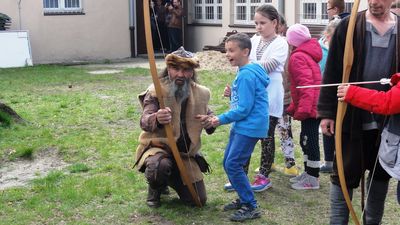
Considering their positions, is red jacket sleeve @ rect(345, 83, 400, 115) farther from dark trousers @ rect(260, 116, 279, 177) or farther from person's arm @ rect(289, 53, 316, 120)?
dark trousers @ rect(260, 116, 279, 177)

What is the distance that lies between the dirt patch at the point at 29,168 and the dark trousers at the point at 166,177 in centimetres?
157

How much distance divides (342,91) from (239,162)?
4.63ft

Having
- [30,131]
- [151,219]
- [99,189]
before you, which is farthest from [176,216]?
[30,131]

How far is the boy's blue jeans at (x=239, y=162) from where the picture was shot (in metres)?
4.84

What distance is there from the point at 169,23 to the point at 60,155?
1243cm

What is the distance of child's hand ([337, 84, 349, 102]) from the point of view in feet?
11.8

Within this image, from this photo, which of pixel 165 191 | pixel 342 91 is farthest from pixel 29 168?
pixel 342 91

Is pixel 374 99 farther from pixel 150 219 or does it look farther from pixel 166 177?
pixel 150 219

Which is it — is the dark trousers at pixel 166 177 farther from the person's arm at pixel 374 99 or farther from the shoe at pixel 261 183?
the person's arm at pixel 374 99

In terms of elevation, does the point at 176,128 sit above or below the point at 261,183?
above

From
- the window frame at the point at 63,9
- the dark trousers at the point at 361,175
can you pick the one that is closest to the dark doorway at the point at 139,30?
the window frame at the point at 63,9

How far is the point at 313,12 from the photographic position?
15.7 m

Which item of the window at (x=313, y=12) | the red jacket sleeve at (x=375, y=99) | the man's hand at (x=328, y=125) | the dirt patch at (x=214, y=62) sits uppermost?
the window at (x=313, y=12)

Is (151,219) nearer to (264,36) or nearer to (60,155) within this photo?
(264,36)
